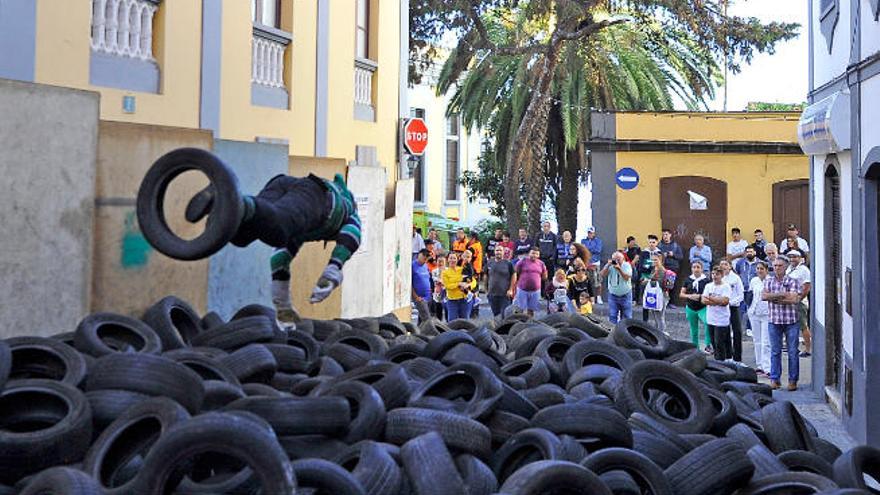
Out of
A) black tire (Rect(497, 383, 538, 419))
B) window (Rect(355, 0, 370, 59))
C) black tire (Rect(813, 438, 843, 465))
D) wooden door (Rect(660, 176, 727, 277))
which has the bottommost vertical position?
black tire (Rect(813, 438, 843, 465))

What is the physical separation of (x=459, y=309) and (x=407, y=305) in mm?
1656

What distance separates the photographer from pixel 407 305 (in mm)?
19453

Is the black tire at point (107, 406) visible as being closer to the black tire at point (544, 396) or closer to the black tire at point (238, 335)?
the black tire at point (238, 335)

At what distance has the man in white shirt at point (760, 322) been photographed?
16812mm

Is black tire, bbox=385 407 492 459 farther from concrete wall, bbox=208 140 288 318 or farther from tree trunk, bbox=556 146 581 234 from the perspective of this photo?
tree trunk, bbox=556 146 581 234

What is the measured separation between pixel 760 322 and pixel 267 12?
26.4 ft

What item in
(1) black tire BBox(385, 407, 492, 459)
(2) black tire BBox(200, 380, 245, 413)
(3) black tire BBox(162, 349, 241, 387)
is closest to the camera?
(1) black tire BBox(385, 407, 492, 459)

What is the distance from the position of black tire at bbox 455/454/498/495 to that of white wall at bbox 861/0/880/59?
739 centimetres

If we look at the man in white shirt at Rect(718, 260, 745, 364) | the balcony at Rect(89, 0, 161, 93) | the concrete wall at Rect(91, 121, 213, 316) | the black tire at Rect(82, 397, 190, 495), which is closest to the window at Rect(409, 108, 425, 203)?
the man in white shirt at Rect(718, 260, 745, 364)

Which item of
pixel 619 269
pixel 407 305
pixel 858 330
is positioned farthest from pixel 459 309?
pixel 858 330

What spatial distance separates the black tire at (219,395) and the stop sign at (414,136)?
43.3 ft

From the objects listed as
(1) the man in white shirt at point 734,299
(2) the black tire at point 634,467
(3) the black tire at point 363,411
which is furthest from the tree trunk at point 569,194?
(2) the black tire at point 634,467

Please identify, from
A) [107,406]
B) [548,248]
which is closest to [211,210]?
[107,406]

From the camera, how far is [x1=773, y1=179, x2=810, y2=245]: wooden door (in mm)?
27828
